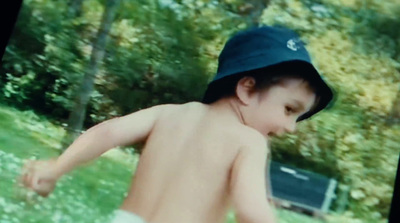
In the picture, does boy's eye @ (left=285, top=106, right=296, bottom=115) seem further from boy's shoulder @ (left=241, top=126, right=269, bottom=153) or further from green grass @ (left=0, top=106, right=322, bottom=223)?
green grass @ (left=0, top=106, right=322, bottom=223)

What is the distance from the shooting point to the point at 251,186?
141 centimetres

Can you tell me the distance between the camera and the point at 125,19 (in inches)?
60.6

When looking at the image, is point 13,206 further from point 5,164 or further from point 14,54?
point 14,54

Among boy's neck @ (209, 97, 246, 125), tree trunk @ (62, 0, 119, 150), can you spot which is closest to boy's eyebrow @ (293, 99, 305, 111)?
boy's neck @ (209, 97, 246, 125)

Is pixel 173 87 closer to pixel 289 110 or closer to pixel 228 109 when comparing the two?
pixel 228 109

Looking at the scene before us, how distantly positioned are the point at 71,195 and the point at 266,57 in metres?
0.43

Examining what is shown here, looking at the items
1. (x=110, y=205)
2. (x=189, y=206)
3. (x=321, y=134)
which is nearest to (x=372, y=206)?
(x=321, y=134)

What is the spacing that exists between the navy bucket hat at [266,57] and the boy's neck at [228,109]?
0.01 metres

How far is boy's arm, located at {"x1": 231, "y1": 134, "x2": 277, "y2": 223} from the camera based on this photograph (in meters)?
1.39

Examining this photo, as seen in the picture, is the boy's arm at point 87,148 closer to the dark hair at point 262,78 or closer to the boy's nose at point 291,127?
the dark hair at point 262,78

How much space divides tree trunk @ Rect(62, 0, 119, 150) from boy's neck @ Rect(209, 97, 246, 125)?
236 millimetres

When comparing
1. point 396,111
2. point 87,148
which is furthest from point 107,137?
point 396,111

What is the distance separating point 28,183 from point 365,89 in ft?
2.13

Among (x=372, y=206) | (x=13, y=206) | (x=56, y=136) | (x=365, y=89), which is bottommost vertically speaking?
(x=13, y=206)
